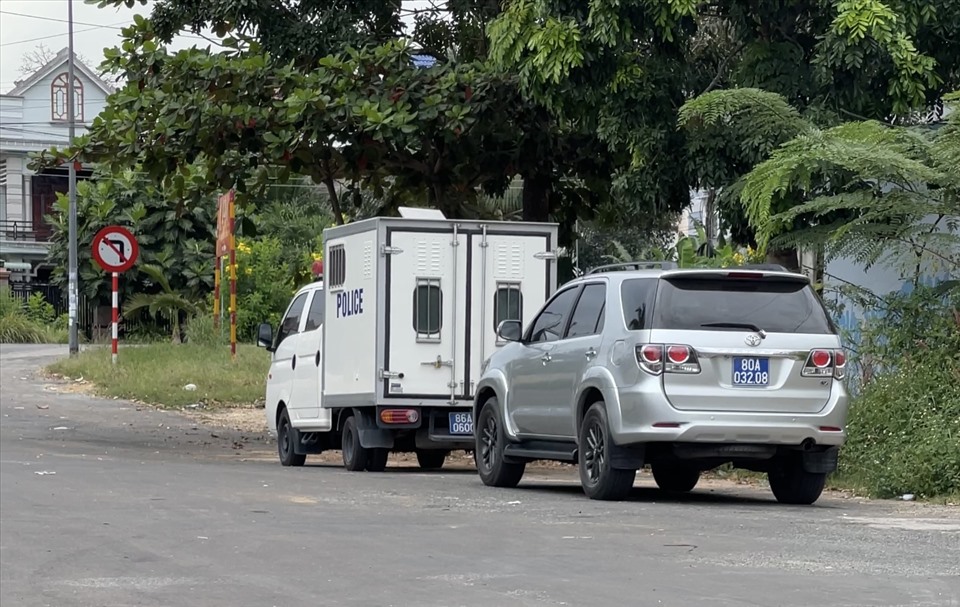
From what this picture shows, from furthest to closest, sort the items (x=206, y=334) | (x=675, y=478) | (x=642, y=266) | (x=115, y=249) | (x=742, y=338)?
(x=206, y=334) → (x=115, y=249) → (x=675, y=478) → (x=642, y=266) → (x=742, y=338)

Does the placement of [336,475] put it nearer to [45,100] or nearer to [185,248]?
[185,248]

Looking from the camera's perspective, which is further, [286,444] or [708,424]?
[286,444]

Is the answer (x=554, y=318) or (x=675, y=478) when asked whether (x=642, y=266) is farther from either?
(x=675, y=478)

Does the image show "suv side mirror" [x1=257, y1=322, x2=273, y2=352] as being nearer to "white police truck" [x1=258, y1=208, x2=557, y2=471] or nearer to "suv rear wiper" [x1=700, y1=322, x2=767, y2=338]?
"white police truck" [x1=258, y1=208, x2=557, y2=471]

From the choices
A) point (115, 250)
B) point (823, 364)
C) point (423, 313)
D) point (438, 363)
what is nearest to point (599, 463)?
point (823, 364)

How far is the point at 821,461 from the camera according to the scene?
12188 mm

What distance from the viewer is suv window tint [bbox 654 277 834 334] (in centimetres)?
1172

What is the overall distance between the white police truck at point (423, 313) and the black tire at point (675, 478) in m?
2.41

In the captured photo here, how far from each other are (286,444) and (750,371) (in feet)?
25.7

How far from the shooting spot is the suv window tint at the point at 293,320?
18453mm

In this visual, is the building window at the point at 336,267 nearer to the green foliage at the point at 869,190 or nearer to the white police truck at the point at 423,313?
the white police truck at the point at 423,313

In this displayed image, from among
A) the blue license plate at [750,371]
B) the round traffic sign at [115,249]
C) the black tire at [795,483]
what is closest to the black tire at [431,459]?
the black tire at [795,483]

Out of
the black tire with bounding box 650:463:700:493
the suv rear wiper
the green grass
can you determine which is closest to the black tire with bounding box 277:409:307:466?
the black tire with bounding box 650:463:700:493

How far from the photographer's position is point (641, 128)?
1620 centimetres
